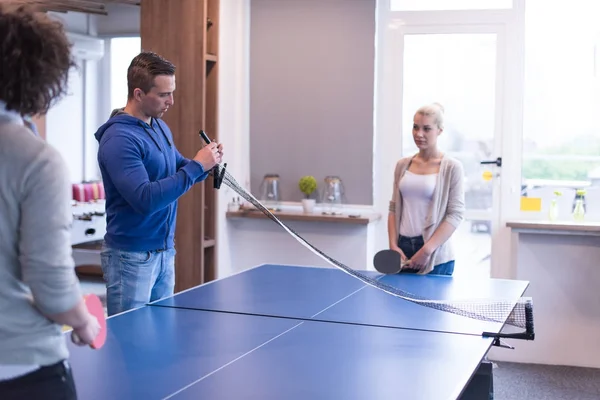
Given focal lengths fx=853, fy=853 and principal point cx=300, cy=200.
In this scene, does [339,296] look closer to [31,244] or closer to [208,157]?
[208,157]

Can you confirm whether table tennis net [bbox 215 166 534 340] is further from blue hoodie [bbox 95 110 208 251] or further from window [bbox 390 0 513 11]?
window [bbox 390 0 513 11]

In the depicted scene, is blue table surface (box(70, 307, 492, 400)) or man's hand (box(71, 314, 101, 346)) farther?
blue table surface (box(70, 307, 492, 400))

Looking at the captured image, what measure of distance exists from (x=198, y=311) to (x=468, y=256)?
2.93m

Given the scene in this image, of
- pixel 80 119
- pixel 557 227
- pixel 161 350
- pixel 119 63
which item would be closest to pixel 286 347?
pixel 161 350

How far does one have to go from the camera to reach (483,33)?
5.18 m

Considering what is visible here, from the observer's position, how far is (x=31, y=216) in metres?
1.39

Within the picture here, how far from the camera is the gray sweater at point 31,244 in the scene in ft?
Result: 4.58

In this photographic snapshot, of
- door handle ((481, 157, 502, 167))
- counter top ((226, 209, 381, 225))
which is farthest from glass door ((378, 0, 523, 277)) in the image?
counter top ((226, 209, 381, 225))

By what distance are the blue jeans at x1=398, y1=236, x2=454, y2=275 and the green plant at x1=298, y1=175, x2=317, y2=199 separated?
4.73 feet

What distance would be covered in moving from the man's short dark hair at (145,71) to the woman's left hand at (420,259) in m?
1.45

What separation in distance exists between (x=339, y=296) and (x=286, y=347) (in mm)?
838

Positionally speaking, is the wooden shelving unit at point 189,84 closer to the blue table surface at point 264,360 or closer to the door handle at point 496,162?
the door handle at point 496,162

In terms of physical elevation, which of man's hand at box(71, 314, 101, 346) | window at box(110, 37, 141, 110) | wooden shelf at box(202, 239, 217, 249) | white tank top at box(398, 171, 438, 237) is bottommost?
wooden shelf at box(202, 239, 217, 249)

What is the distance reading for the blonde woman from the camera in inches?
151
